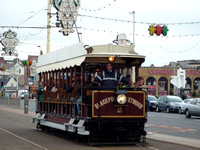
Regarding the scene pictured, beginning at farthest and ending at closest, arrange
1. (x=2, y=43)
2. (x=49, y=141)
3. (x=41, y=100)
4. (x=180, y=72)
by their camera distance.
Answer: (x=180, y=72) → (x=2, y=43) → (x=41, y=100) → (x=49, y=141)

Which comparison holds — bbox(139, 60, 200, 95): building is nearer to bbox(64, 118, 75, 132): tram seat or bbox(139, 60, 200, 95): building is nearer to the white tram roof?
the white tram roof

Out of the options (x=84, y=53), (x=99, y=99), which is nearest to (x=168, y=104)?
(x=84, y=53)

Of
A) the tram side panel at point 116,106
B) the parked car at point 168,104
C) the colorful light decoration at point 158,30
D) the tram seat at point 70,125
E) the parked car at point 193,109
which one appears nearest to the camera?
the tram side panel at point 116,106

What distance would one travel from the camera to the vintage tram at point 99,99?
14.5 metres

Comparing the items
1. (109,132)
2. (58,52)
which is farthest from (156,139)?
(58,52)

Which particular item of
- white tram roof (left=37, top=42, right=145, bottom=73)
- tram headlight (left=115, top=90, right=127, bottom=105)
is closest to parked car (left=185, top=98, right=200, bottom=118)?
white tram roof (left=37, top=42, right=145, bottom=73)

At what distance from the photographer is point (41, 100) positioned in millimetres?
20812

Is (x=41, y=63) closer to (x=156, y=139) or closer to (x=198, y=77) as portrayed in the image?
(x=156, y=139)

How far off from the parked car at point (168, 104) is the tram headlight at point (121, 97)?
26.2m

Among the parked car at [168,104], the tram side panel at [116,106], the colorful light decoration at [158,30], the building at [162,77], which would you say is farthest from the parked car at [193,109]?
the building at [162,77]

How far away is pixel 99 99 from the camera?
1441cm

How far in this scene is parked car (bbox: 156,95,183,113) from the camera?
40500 millimetres

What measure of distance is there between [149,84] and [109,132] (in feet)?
243

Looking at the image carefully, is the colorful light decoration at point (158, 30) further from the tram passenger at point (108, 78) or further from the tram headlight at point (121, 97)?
the tram headlight at point (121, 97)
